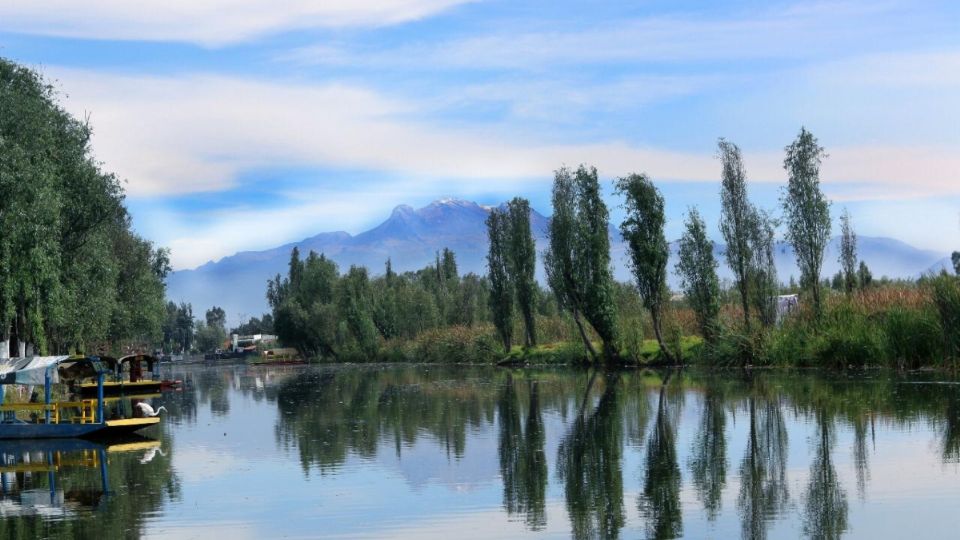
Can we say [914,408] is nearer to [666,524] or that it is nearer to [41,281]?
[666,524]

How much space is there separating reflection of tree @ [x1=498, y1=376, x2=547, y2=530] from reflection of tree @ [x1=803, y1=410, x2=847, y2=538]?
3.56m

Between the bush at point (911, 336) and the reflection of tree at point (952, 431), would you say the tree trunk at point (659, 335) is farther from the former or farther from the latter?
the reflection of tree at point (952, 431)

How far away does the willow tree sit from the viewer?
5403cm

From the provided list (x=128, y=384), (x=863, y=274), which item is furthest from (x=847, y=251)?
(x=128, y=384)

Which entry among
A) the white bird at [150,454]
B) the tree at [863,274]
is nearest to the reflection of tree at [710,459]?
the white bird at [150,454]

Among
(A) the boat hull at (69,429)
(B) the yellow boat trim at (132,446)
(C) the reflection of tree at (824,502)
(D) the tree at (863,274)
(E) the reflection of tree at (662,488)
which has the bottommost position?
(C) the reflection of tree at (824,502)

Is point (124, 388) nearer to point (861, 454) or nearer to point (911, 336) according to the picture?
point (911, 336)

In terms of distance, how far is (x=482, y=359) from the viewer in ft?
268

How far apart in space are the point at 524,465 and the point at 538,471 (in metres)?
1.04

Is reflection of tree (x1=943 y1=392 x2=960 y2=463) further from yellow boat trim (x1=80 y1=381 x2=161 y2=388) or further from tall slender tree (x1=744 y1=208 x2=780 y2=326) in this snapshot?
yellow boat trim (x1=80 y1=381 x2=161 y2=388)

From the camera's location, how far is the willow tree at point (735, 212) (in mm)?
54031

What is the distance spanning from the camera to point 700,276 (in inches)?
2232

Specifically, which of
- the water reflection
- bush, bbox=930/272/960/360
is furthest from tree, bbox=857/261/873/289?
the water reflection

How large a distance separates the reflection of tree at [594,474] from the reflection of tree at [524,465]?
44 cm
